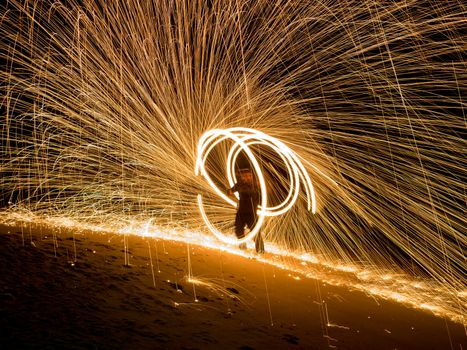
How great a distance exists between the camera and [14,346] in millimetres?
3082

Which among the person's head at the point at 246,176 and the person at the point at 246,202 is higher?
the person's head at the point at 246,176

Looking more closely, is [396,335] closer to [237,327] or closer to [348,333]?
[348,333]

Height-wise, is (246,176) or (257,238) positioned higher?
(246,176)

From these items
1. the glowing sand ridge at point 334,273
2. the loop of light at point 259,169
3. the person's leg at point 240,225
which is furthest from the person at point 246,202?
the glowing sand ridge at point 334,273

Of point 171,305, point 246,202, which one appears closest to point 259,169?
point 246,202

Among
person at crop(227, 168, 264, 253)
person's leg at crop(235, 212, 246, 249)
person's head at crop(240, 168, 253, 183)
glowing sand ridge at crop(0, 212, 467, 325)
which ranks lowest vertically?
glowing sand ridge at crop(0, 212, 467, 325)

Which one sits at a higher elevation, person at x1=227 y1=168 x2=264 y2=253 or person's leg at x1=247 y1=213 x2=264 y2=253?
person at x1=227 y1=168 x2=264 y2=253

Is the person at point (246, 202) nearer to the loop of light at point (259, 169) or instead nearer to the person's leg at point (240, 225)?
the person's leg at point (240, 225)

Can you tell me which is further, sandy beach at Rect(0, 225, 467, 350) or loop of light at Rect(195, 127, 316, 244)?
loop of light at Rect(195, 127, 316, 244)

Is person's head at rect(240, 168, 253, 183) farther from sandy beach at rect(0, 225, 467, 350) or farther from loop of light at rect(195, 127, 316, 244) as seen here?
sandy beach at rect(0, 225, 467, 350)

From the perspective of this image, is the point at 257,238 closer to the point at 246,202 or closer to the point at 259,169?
the point at 246,202

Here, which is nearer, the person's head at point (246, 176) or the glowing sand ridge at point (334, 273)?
the glowing sand ridge at point (334, 273)

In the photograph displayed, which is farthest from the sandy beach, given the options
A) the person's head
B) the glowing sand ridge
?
the person's head

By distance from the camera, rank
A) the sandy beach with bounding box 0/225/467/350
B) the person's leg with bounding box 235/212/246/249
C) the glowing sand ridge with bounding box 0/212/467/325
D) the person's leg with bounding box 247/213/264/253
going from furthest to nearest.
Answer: the person's leg with bounding box 235/212/246/249 < the person's leg with bounding box 247/213/264/253 < the glowing sand ridge with bounding box 0/212/467/325 < the sandy beach with bounding box 0/225/467/350
